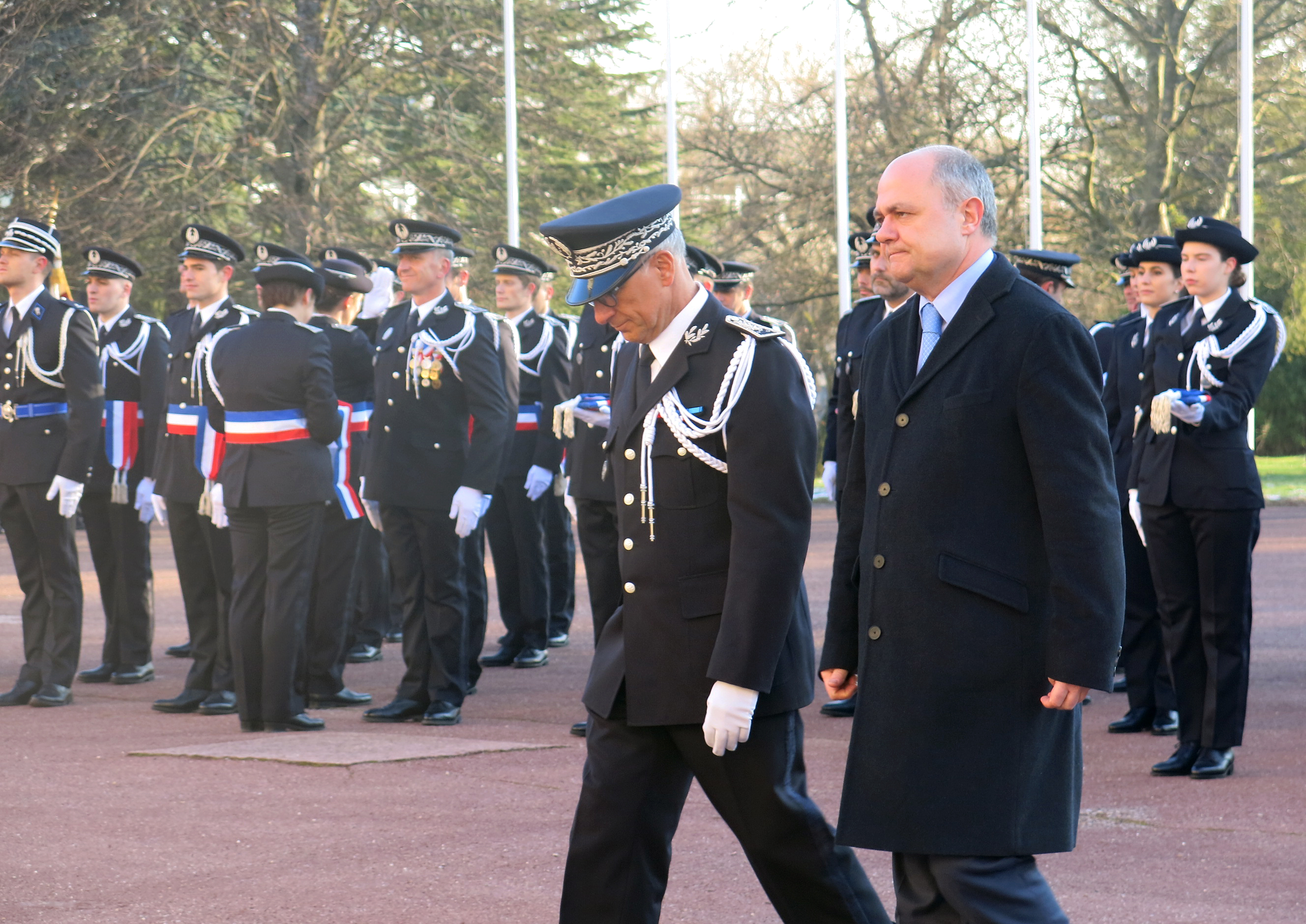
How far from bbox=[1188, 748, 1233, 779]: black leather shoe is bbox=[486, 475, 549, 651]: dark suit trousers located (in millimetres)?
4495

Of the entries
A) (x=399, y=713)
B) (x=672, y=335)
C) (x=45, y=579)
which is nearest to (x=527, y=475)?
(x=399, y=713)

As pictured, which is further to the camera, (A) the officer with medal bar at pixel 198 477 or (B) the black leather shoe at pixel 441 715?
(A) the officer with medal bar at pixel 198 477

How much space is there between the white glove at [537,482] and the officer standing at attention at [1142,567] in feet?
11.2

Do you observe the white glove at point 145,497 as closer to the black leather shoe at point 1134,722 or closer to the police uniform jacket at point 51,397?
the police uniform jacket at point 51,397

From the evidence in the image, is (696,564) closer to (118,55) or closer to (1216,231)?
(1216,231)

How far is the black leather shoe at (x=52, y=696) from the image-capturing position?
8.62 meters

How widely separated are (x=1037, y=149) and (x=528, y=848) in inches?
751

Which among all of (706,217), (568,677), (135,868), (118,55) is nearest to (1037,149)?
(706,217)

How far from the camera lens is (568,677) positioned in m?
9.60


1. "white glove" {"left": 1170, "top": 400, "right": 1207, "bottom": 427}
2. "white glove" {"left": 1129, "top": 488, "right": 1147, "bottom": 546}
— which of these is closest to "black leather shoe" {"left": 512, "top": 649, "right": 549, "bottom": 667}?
"white glove" {"left": 1129, "top": 488, "right": 1147, "bottom": 546}

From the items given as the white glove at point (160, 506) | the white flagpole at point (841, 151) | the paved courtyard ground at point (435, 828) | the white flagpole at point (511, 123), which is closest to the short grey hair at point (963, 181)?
the paved courtyard ground at point (435, 828)

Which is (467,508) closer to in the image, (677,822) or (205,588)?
(205,588)

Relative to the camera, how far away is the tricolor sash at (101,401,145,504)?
31.5ft

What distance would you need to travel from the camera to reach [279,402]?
7984 mm
